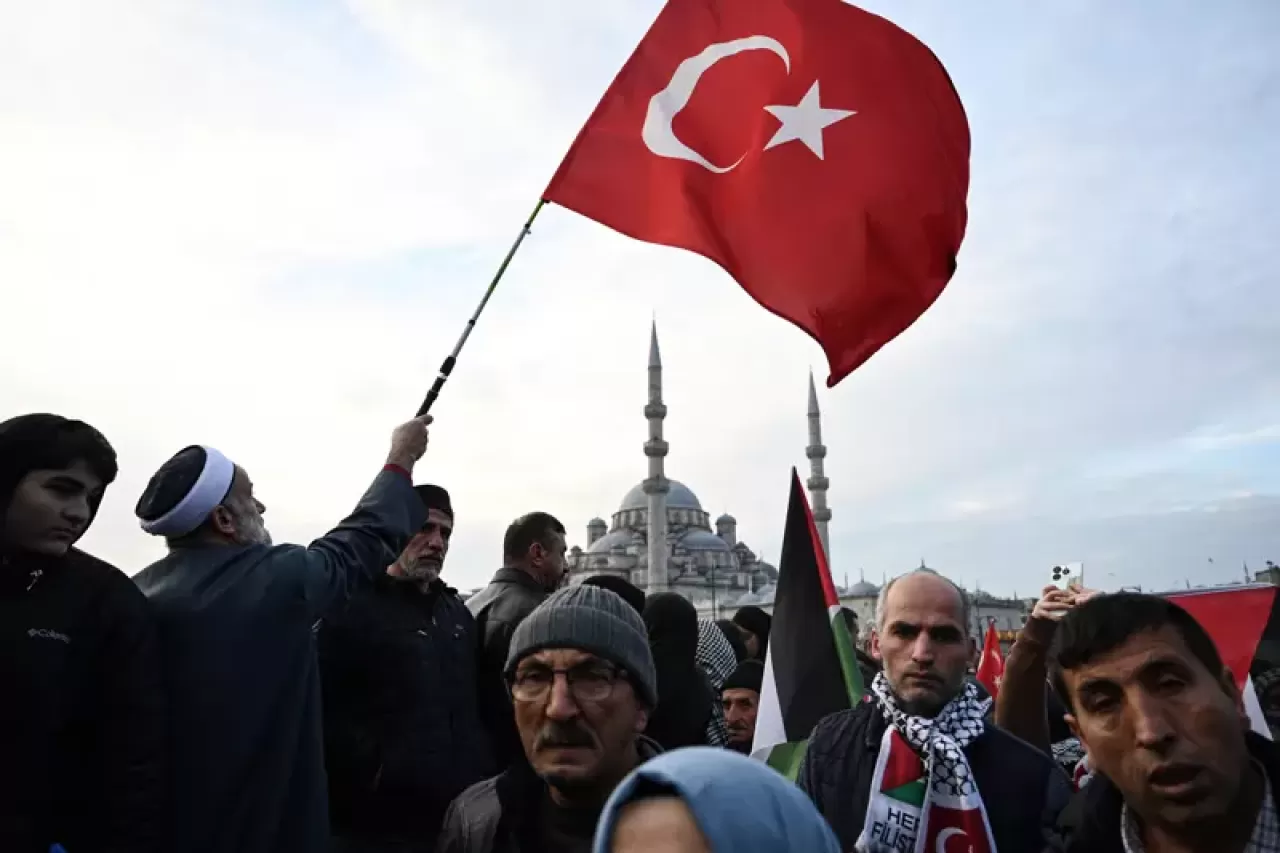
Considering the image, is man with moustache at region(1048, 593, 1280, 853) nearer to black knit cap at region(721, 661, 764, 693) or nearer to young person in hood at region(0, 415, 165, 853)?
young person in hood at region(0, 415, 165, 853)

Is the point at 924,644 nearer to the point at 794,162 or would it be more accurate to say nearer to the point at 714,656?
the point at 794,162

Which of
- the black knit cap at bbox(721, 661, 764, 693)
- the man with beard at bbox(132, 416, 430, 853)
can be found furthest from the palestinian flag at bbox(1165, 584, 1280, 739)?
the man with beard at bbox(132, 416, 430, 853)

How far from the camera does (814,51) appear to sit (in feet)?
12.8

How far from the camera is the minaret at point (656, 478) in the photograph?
39.6m

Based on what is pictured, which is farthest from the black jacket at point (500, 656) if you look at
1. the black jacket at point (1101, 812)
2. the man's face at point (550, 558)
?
the black jacket at point (1101, 812)

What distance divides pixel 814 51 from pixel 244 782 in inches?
125

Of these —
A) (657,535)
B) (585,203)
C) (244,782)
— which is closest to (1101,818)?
(244,782)

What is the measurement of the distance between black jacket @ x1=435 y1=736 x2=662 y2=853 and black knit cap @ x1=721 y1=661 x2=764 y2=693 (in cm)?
250

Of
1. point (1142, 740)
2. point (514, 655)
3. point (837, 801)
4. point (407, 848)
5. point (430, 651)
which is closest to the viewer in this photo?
point (1142, 740)

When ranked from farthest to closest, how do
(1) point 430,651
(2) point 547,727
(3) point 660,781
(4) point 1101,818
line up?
(1) point 430,651
(2) point 547,727
(4) point 1101,818
(3) point 660,781

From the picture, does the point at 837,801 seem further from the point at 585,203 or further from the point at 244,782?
the point at 585,203

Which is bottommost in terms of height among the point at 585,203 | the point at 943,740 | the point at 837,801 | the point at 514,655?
the point at 837,801

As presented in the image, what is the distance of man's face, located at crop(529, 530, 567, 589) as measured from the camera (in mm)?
4207

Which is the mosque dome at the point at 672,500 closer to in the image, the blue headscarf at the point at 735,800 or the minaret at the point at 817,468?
the minaret at the point at 817,468
